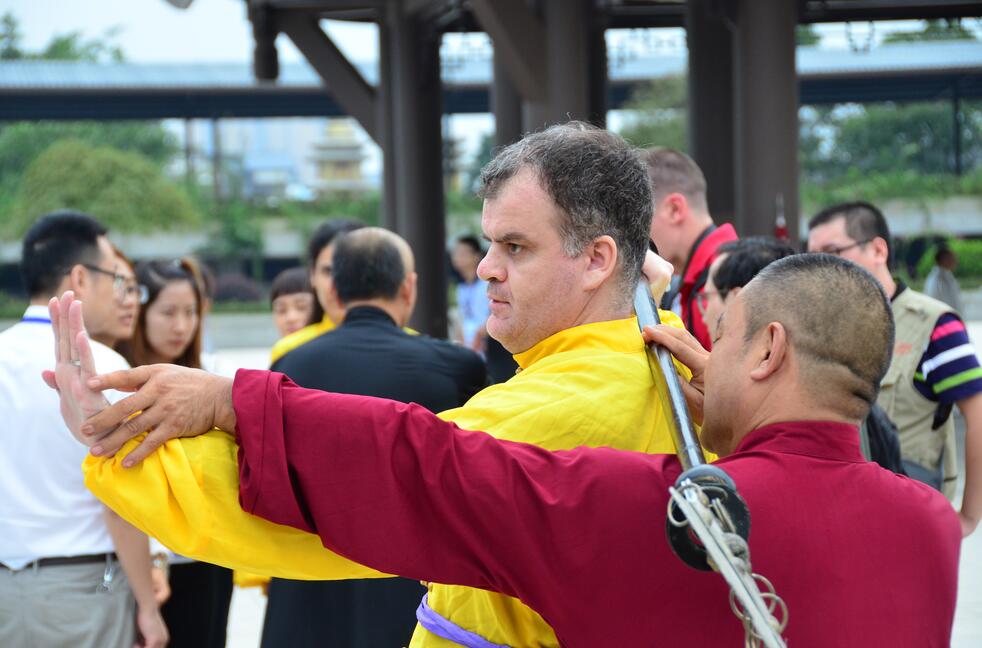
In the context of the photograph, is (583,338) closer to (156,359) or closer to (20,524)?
(20,524)

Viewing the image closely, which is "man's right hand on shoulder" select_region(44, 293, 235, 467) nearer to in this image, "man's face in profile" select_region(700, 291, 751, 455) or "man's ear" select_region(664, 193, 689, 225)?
"man's face in profile" select_region(700, 291, 751, 455)

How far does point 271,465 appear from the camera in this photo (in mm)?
1355

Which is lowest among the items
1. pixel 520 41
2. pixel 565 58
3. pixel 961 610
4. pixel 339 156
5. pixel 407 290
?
pixel 961 610

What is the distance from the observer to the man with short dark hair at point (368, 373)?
3188 mm

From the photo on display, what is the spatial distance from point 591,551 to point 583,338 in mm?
398

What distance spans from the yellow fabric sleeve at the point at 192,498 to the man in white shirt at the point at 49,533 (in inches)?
56.4

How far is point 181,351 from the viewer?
13.4ft

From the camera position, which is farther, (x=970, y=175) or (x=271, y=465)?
(x=970, y=175)

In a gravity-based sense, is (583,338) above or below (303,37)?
below

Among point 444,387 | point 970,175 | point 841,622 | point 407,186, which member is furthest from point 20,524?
point 970,175

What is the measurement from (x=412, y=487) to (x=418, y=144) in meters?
7.67

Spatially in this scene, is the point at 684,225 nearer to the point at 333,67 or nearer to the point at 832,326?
the point at 832,326

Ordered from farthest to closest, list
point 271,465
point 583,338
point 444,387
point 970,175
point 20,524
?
point 970,175
point 444,387
point 20,524
point 583,338
point 271,465

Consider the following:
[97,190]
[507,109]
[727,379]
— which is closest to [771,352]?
[727,379]
